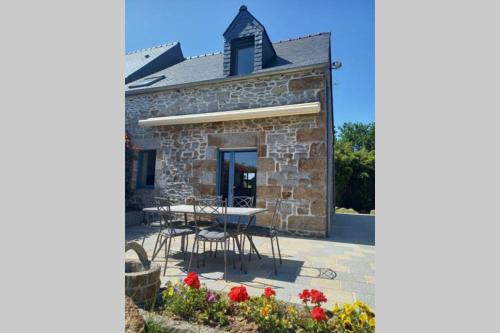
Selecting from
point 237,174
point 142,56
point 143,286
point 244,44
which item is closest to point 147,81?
point 244,44

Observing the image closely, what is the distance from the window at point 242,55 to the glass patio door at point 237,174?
265 cm

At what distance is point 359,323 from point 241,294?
89cm

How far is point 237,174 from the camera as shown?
291 inches

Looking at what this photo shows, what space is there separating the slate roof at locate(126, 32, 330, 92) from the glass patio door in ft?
8.04

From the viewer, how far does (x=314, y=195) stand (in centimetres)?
629

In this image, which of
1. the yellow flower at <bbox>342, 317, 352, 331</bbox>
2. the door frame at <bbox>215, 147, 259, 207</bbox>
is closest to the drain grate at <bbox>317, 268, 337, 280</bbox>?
the yellow flower at <bbox>342, 317, 352, 331</bbox>

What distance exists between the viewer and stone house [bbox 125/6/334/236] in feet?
21.1

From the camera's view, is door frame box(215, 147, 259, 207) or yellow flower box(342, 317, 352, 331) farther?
door frame box(215, 147, 259, 207)

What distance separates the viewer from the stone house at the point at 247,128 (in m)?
6.43

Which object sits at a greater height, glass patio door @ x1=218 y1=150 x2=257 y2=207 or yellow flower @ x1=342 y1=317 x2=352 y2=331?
glass patio door @ x1=218 y1=150 x2=257 y2=207

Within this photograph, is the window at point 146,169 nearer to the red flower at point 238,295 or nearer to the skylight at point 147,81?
the skylight at point 147,81

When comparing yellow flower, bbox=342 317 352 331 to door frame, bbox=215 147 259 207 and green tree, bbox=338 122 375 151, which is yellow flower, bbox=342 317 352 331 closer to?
door frame, bbox=215 147 259 207
